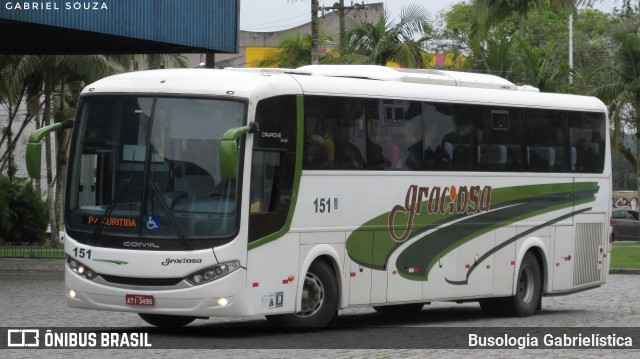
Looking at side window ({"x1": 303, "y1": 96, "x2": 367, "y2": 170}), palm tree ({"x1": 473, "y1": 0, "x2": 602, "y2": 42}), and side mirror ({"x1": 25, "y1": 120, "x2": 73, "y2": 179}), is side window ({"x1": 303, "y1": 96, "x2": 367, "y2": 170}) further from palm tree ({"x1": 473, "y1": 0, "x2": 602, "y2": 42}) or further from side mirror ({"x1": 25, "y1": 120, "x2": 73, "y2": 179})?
palm tree ({"x1": 473, "y1": 0, "x2": 602, "y2": 42})

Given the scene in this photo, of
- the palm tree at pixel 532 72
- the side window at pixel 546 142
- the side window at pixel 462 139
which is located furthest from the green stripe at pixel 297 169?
the palm tree at pixel 532 72

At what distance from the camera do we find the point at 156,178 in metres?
15.5

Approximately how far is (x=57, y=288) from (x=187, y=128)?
10.9m

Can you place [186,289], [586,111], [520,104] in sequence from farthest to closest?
[586,111] → [520,104] → [186,289]

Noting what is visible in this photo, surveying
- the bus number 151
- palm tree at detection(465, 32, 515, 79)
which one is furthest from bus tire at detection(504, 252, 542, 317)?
palm tree at detection(465, 32, 515, 79)

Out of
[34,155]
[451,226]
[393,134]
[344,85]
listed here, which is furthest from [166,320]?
[451,226]

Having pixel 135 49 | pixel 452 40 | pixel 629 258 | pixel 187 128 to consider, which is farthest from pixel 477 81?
pixel 452 40

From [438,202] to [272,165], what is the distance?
362 centimetres

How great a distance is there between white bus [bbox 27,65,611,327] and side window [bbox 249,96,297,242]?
2 cm

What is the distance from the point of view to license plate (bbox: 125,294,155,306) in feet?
50.0

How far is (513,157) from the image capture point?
66.9 ft

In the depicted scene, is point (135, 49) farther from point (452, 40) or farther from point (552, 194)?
point (452, 40)

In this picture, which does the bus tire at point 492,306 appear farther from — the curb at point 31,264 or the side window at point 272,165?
the curb at point 31,264

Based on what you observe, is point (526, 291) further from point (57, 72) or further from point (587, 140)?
point (57, 72)
